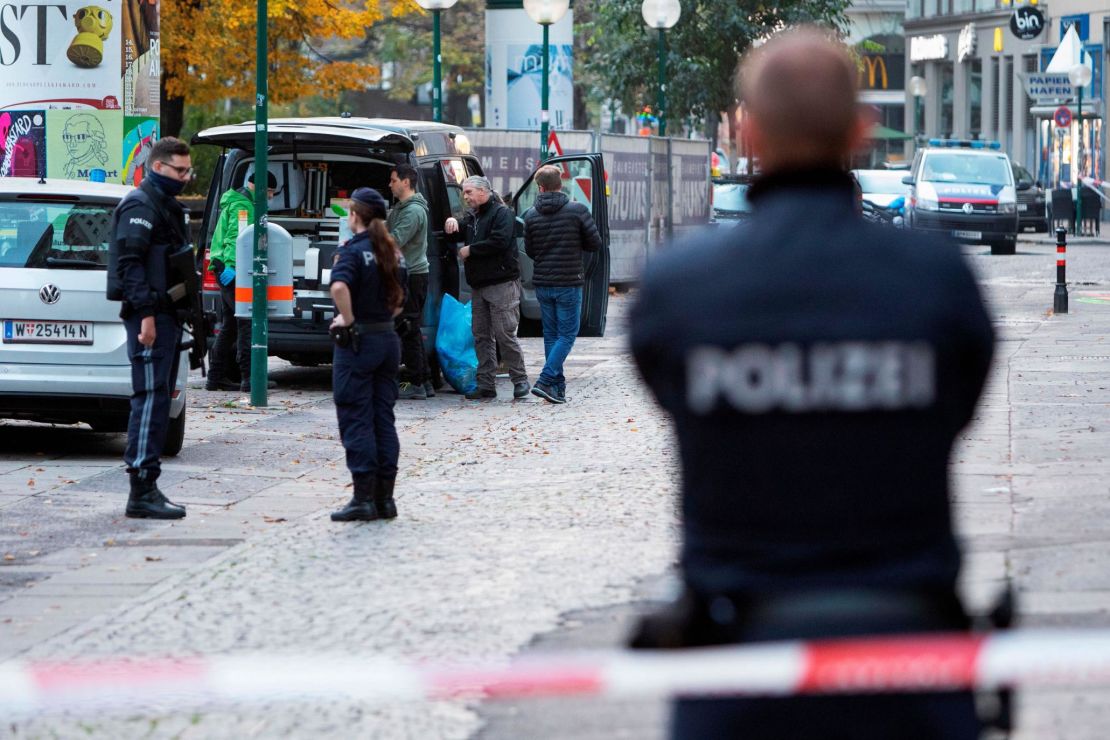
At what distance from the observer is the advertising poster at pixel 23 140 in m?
17.4

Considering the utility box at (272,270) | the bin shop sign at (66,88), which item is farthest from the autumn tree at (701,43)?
the utility box at (272,270)

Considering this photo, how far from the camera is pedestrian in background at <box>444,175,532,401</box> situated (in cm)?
1447

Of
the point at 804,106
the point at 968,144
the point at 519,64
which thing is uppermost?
A: the point at 519,64

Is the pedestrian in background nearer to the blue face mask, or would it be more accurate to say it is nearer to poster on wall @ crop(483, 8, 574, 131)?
the blue face mask

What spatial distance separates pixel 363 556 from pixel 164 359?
1.79 metres

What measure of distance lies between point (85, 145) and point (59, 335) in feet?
23.2

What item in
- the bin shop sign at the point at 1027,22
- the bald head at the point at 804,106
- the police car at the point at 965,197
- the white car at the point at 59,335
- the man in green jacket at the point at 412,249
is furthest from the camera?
the bin shop sign at the point at 1027,22

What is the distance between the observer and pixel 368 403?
8.92 m

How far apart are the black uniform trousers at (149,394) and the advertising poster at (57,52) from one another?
895 cm

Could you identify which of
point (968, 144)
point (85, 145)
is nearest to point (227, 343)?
point (85, 145)

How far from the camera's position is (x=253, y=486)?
33.9 feet

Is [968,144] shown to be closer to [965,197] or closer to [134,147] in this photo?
[965,197]

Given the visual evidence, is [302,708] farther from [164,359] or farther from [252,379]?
[252,379]

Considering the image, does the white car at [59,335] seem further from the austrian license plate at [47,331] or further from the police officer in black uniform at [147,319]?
the police officer in black uniform at [147,319]
